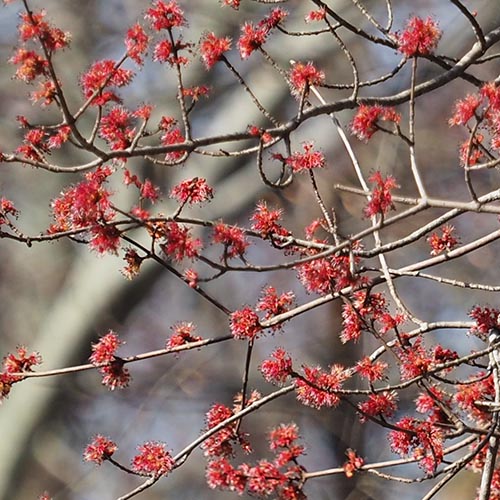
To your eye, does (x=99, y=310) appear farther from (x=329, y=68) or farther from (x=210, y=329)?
(x=329, y=68)

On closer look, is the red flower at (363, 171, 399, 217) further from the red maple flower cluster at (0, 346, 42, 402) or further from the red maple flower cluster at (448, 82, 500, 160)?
the red maple flower cluster at (0, 346, 42, 402)

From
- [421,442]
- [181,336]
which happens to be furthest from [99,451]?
[421,442]

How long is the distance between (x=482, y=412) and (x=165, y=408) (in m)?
5.03

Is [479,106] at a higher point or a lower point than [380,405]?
higher

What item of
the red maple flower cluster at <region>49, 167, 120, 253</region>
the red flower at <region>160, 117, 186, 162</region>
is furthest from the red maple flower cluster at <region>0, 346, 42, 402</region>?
the red flower at <region>160, 117, 186, 162</region>

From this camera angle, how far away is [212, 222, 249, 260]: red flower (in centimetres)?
169

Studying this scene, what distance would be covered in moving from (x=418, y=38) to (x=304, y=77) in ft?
0.89

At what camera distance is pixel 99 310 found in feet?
17.6

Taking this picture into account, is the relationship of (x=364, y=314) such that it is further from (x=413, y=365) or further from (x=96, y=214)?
(x=96, y=214)

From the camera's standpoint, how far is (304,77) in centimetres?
185

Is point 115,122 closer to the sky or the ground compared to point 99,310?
closer to the ground

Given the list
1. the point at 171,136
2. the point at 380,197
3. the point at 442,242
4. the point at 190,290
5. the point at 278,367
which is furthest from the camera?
the point at 190,290

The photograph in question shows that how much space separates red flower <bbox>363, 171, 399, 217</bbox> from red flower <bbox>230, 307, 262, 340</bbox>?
1.07 feet

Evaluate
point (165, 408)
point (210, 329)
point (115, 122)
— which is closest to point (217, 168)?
point (210, 329)
